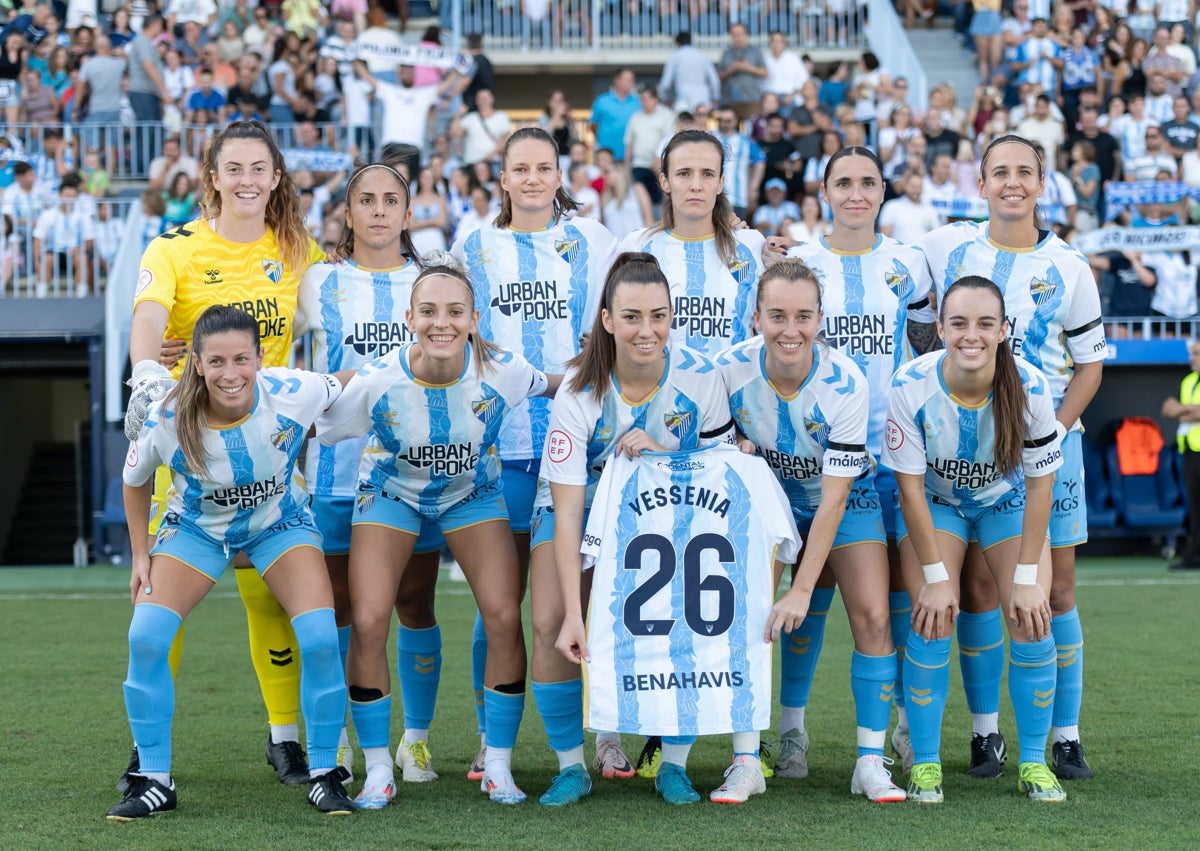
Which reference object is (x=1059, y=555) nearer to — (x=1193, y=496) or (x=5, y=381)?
(x=1193, y=496)

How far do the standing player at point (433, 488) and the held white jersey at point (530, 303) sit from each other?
13.3 inches

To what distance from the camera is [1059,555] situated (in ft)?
16.8

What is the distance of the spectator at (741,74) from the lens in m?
17.1

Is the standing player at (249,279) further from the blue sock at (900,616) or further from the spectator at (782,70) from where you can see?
the spectator at (782,70)

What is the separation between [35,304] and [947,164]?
880 centimetres

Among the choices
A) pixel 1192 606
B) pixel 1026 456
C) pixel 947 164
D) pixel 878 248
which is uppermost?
pixel 947 164

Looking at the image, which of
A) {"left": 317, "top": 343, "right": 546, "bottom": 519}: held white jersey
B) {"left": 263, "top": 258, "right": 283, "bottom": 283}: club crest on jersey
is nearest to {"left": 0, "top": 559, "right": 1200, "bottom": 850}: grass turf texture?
{"left": 317, "top": 343, "right": 546, "bottom": 519}: held white jersey

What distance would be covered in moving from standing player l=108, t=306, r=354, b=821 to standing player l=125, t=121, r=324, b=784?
0.40 metres

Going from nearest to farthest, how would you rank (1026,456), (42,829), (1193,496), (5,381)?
(42,829) < (1026,456) < (1193,496) < (5,381)

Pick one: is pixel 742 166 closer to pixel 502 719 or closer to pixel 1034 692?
pixel 1034 692

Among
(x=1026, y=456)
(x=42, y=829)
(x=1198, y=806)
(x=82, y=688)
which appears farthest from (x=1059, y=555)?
(x=82, y=688)

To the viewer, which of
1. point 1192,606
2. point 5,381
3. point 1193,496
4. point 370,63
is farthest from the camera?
point 5,381

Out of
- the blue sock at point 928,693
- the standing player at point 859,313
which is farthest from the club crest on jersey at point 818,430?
the blue sock at point 928,693

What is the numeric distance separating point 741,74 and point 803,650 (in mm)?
12858
